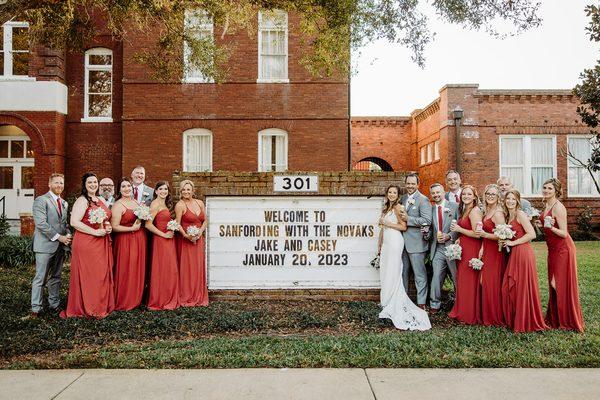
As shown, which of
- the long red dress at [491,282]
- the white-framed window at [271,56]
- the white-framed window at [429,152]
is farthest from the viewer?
the white-framed window at [429,152]

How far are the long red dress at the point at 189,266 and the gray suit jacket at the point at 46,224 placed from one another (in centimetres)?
186

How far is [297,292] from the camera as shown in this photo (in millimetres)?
8969

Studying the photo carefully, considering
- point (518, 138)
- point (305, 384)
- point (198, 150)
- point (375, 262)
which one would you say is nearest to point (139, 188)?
point (375, 262)

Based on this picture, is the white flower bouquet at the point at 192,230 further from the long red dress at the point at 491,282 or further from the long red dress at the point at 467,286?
the long red dress at the point at 491,282

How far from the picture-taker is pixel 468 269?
294 inches

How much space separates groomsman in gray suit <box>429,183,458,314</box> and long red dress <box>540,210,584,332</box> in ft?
4.77

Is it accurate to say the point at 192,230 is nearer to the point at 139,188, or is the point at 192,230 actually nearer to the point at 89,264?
the point at 139,188

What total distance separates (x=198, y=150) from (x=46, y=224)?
37.6 ft

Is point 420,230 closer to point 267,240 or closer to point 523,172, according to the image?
point 267,240

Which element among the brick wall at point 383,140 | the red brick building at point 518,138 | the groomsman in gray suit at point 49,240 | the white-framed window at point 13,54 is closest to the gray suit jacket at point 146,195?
the groomsman in gray suit at point 49,240

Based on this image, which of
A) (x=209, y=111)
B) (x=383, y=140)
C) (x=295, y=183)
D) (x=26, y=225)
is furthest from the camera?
(x=383, y=140)

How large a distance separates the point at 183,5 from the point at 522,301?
7.66m

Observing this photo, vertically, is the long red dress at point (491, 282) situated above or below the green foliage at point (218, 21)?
below

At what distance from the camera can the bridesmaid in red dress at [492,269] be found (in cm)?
718
